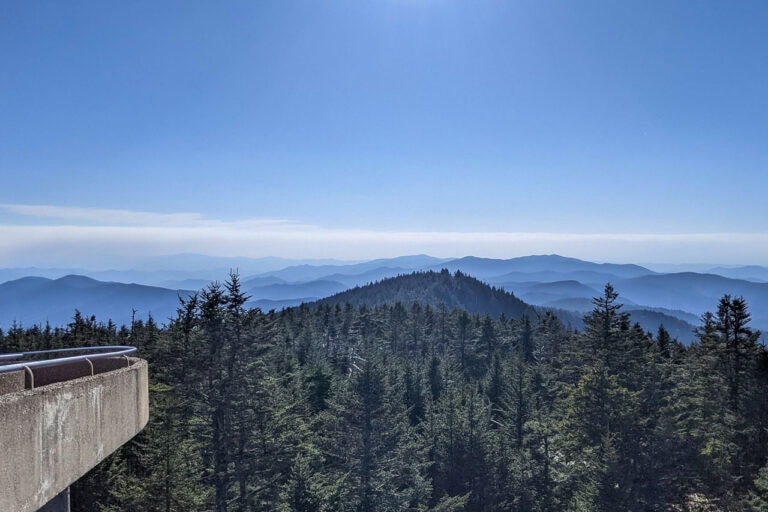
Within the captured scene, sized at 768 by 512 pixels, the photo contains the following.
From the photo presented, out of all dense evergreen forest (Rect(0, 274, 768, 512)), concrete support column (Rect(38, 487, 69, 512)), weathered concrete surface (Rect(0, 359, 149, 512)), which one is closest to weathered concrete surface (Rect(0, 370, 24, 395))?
weathered concrete surface (Rect(0, 359, 149, 512))

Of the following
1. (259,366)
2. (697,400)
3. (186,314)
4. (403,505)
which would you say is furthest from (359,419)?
(697,400)

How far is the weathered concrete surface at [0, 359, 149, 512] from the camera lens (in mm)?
4676

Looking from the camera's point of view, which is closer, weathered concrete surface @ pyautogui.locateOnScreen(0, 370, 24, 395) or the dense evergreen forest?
weathered concrete surface @ pyautogui.locateOnScreen(0, 370, 24, 395)

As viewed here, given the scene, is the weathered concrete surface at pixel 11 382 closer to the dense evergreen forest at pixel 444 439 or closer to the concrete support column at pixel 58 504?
the concrete support column at pixel 58 504

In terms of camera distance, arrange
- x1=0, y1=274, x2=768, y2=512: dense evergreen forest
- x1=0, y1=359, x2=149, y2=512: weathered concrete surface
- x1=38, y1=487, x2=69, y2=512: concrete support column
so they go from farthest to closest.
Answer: x1=0, y1=274, x2=768, y2=512: dense evergreen forest, x1=38, y1=487, x2=69, y2=512: concrete support column, x1=0, y1=359, x2=149, y2=512: weathered concrete surface

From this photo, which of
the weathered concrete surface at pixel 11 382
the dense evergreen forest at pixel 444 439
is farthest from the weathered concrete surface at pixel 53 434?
the dense evergreen forest at pixel 444 439

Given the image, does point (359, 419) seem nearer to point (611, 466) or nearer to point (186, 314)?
point (186, 314)

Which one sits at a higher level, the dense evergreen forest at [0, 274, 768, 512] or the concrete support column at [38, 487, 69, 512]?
the concrete support column at [38, 487, 69, 512]

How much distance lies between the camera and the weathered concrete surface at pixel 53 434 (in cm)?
468

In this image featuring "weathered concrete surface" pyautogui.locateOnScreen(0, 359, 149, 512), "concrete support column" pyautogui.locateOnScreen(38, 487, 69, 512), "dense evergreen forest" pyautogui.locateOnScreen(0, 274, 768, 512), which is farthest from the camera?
"dense evergreen forest" pyautogui.locateOnScreen(0, 274, 768, 512)

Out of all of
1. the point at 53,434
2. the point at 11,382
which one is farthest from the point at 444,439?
the point at 53,434

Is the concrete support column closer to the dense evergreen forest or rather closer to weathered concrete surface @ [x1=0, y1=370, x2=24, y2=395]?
weathered concrete surface @ [x1=0, y1=370, x2=24, y2=395]

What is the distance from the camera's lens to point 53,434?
214 inches

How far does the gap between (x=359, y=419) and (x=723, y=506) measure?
2065cm
